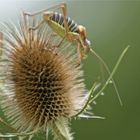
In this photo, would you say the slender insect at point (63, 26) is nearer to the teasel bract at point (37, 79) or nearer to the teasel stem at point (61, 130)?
the teasel bract at point (37, 79)

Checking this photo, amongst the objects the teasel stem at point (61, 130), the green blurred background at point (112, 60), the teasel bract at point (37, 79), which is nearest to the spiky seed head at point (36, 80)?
the teasel bract at point (37, 79)

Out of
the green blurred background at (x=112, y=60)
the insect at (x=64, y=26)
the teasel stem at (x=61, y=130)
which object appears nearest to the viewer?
the teasel stem at (x=61, y=130)

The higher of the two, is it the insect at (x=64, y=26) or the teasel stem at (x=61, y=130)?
the insect at (x=64, y=26)

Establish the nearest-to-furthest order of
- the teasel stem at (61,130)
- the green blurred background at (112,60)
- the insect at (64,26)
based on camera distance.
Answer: the teasel stem at (61,130) < the insect at (64,26) < the green blurred background at (112,60)

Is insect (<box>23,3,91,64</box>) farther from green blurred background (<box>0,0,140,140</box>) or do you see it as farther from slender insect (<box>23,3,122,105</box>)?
green blurred background (<box>0,0,140,140</box>)

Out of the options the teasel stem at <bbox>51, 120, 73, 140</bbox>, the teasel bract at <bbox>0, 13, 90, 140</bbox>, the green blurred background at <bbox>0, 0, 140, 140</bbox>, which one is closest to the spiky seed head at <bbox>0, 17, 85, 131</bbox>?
the teasel bract at <bbox>0, 13, 90, 140</bbox>

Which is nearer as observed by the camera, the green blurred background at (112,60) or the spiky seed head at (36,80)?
the spiky seed head at (36,80)

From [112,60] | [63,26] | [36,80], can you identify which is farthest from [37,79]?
[112,60]
